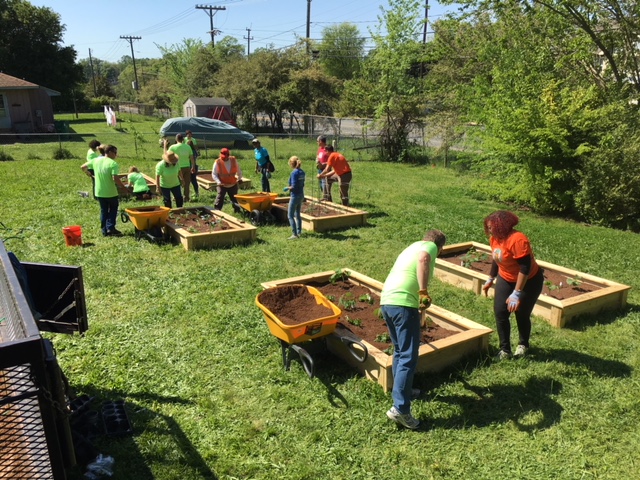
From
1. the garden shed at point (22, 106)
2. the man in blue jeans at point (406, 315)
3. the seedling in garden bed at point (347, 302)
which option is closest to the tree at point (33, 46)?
the garden shed at point (22, 106)

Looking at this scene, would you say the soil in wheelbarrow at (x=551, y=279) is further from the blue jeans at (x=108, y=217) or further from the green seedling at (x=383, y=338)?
the blue jeans at (x=108, y=217)

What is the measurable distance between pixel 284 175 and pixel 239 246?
8763mm

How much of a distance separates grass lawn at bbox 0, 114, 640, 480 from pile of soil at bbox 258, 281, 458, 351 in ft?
1.46

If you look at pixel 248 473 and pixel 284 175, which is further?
pixel 284 175

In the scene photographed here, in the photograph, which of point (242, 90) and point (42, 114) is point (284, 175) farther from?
point (42, 114)

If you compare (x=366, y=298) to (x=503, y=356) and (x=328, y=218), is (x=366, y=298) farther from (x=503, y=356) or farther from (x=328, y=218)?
(x=328, y=218)

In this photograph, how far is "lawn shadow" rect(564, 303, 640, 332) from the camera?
20.2 ft

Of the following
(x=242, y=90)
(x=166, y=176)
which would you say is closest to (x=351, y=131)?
(x=242, y=90)

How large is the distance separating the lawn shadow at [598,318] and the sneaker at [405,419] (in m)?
3.03

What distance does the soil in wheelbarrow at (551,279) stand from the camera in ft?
22.0

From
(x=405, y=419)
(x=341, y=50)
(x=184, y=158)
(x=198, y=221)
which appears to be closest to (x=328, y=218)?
(x=198, y=221)

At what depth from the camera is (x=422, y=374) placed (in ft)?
16.2

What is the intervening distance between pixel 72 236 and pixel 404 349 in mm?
7058

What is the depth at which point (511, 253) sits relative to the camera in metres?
4.92
